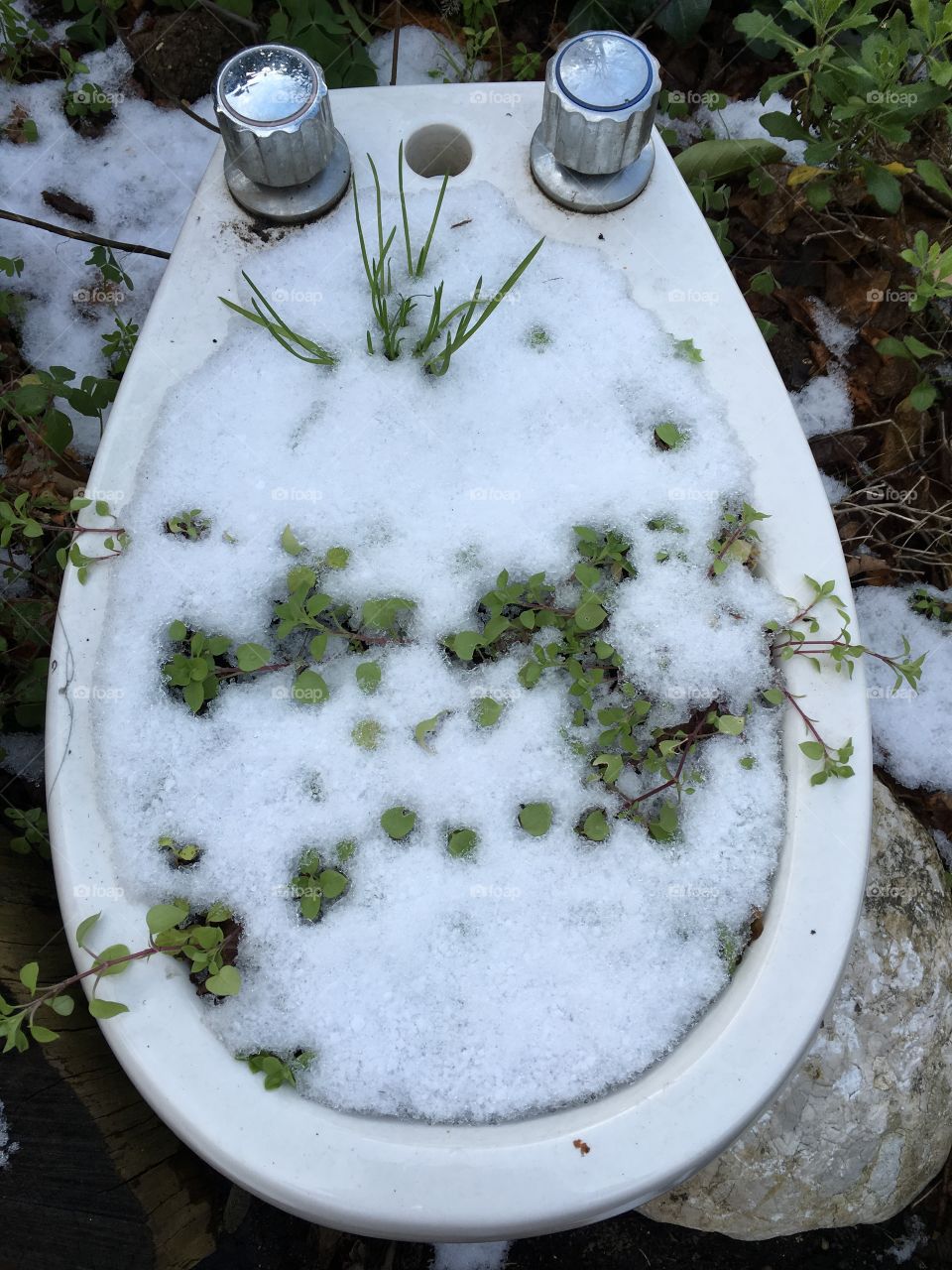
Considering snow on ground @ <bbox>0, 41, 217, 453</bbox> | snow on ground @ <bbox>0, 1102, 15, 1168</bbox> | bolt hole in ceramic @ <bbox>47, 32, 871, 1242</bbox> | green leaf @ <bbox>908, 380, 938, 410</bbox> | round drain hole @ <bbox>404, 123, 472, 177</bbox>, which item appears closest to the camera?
bolt hole in ceramic @ <bbox>47, 32, 871, 1242</bbox>

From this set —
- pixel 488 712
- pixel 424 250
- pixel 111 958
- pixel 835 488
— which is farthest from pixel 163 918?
pixel 835 488

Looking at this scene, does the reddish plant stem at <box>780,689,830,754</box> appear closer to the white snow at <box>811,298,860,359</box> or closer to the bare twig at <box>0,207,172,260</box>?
the white snow at <box>811,298,860,359</box>

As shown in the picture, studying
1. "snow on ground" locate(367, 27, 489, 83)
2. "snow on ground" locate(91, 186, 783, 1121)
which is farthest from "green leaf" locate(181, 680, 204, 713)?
"snow on ground" locate(367, 27, 489, 83)

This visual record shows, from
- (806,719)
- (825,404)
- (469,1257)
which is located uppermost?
(806,719)

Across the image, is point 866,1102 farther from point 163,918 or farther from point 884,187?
point 884,187

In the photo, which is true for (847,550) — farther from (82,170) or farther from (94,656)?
(82,170)
